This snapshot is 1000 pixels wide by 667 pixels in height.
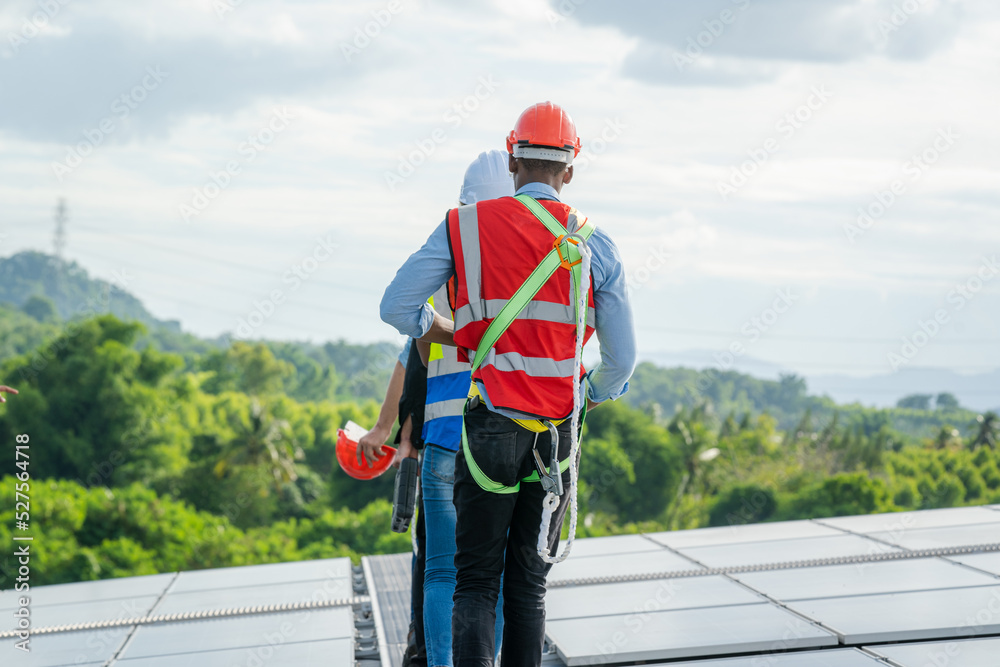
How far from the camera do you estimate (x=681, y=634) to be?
12.2 ft

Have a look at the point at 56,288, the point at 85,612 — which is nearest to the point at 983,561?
the point at 85,612

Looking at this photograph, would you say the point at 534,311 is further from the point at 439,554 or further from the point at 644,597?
the point at 644,597

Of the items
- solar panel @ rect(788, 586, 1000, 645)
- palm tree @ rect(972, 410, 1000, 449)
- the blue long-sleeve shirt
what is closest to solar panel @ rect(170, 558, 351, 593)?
solar panel @ rect(788, 586, 1000, 645)

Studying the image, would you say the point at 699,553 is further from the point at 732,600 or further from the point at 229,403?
the point at 229,403

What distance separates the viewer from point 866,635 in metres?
3.65

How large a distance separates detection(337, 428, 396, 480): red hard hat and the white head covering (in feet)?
3.11

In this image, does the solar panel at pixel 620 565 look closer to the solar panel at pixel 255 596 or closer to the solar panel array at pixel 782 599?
the solar panel array at pixel 782 599

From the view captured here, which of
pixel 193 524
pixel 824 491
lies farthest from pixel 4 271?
pixel 824 491

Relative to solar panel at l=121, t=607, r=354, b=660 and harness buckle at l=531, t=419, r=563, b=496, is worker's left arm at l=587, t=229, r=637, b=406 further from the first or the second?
solar panel at l=121, t=607, r=354, b=660

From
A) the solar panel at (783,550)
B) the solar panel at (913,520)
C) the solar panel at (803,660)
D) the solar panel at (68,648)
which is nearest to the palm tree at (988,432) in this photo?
the solar panel at (913,520)

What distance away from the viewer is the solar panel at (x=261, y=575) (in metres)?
5.21

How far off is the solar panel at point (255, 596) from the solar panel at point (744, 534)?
6.84ft

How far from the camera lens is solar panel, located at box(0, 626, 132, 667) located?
3.83 meters

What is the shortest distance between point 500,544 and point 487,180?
4.05 feet
